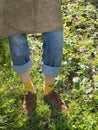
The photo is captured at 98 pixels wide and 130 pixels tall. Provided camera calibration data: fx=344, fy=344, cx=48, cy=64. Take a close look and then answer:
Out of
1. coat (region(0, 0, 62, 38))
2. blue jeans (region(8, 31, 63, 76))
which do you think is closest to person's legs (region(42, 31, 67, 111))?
blue jeans (region(8, 31, 63, 76))

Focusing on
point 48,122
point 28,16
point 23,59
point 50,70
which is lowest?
point 48,122

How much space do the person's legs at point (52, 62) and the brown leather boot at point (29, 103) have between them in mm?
185

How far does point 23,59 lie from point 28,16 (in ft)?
1.76

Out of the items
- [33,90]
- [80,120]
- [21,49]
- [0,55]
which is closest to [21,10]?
[21,49]

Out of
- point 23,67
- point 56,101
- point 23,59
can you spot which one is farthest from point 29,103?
point 23,59

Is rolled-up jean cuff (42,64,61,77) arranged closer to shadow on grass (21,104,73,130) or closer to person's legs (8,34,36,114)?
person's legs (8,34,36,114)

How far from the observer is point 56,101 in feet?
13.4

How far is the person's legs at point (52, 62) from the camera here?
3609 millimetres

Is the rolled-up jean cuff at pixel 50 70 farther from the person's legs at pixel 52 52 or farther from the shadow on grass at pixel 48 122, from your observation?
the shadow on grass at pixel 48 122

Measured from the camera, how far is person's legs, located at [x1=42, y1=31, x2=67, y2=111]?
11.8 feet

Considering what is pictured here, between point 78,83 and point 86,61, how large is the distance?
20.7 inches

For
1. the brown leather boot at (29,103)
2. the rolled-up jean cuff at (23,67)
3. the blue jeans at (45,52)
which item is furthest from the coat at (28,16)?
the brown leather boot at (29,103)

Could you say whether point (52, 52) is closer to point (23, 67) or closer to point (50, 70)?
point (50, 70)

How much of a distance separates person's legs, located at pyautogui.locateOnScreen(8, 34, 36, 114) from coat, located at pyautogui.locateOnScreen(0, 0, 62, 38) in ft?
0.34
